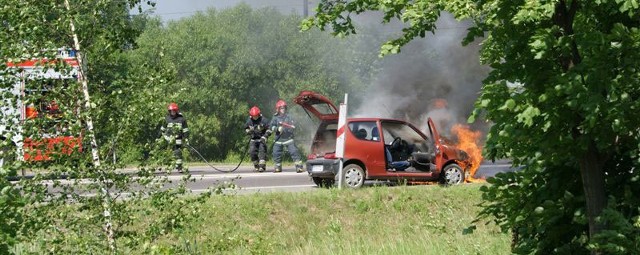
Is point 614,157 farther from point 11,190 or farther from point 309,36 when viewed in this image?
point 309,36

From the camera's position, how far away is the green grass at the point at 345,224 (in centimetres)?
1202

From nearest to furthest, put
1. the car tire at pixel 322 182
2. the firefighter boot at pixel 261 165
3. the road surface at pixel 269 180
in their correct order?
the road surface at pixel 269 180
the car tire at pixel 322 182
the firefighter boot at pixel 261 165

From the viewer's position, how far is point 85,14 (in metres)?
8.34

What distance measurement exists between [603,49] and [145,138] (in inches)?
171

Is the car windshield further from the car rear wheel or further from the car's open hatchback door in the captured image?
the car's open hatchback door

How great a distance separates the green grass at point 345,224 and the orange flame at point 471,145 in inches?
71.6

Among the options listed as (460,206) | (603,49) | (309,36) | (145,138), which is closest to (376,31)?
(309,36)

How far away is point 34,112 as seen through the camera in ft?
26.1

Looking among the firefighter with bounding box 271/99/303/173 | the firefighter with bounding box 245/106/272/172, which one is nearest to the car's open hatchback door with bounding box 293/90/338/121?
the firefighter with bounding box 271/99/303/173

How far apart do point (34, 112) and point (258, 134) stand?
14079 mm

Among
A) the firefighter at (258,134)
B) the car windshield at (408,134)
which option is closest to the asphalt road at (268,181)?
the firefighter at (258,134)

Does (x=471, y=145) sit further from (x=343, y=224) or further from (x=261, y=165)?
(x=343, y=224)

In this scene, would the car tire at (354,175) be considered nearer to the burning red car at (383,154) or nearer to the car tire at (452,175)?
the burning red car at (383,154)

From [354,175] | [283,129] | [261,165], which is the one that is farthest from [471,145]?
[261,165]
